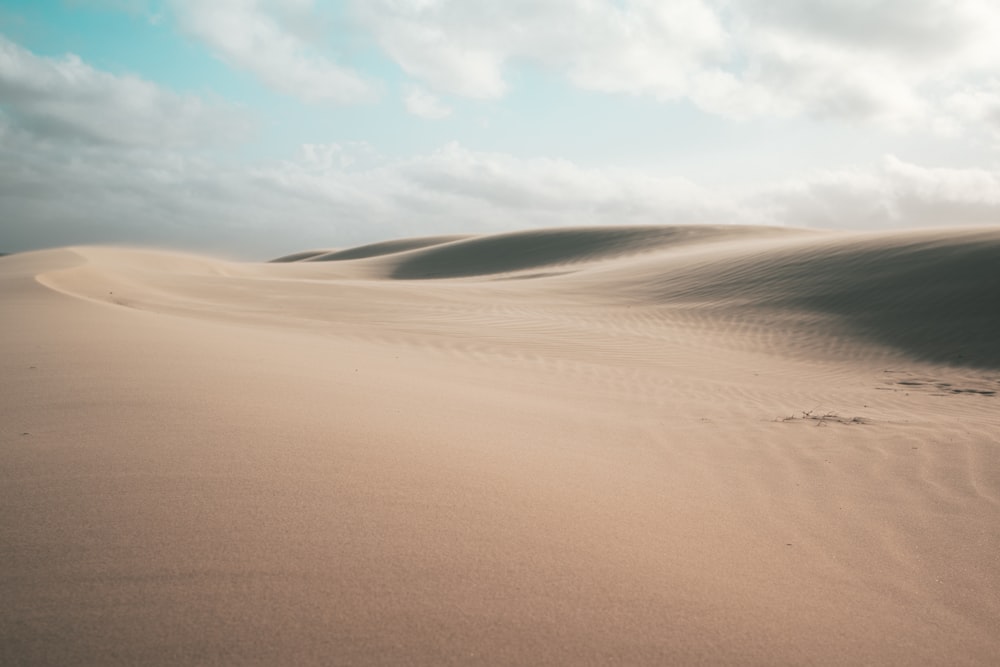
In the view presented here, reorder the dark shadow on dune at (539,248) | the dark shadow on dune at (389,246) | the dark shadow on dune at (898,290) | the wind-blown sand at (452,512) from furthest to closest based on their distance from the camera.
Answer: the dark shadow on dune at (389,246) → the dark shadow on dune at (539,248) → the dark shadow on dune at (898,290) → the wind-blown sand at (452,512)

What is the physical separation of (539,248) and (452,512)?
43.8 meters

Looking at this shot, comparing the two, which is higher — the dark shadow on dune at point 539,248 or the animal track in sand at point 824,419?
the dark shadow on dune at point 539,248

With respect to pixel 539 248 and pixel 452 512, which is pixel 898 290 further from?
pixel 539 248

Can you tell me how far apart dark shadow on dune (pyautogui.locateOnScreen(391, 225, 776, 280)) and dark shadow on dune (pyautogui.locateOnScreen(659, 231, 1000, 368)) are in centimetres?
2157

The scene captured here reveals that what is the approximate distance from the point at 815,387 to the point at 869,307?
6.08 metres

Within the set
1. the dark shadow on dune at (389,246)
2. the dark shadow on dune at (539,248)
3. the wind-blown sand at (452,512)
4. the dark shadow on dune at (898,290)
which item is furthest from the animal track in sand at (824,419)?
the dark shadow on dune at (389,246)

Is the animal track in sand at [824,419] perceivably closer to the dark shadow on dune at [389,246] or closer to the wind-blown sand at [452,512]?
the wind-blown sand at [452,512]

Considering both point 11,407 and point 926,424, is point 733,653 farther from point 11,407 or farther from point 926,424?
point 926,424

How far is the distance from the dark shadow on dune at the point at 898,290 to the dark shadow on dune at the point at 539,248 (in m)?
21.6

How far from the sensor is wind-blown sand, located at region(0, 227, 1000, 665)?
5.57ft

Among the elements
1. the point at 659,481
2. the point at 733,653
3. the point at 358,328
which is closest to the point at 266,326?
the point at 358,328

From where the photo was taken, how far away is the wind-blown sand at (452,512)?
170 centimetres

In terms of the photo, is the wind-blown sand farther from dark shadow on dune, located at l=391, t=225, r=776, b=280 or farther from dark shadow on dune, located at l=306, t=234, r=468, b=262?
dark shadow on dune, located at l=306, t=234, r=468, b=262

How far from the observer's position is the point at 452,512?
2.40 metres
